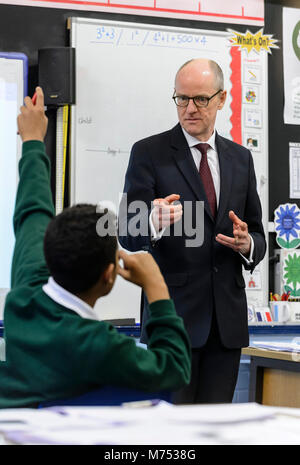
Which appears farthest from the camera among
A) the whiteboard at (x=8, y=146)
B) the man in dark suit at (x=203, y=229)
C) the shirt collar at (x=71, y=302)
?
the whiteboard at (x=8, y=146)

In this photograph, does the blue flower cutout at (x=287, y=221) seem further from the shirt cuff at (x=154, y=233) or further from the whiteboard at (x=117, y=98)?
the shirt cuff at (x=154, y=233)

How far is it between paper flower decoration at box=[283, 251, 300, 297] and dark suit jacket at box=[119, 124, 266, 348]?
1.49 m

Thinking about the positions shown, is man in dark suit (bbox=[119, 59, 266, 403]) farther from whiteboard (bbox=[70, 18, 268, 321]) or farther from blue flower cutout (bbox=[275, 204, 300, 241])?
blue flower cutout (bbox=[275, 204, 300, 241])

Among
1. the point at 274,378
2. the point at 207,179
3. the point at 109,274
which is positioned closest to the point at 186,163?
the point at 207,179

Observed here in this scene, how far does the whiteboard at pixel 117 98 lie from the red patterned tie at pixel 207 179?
1.20 meters

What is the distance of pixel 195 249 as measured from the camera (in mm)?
2113

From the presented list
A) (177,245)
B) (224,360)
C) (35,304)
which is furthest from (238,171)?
(35,304)

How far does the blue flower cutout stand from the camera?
3.69 m

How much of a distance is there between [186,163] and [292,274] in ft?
5.50

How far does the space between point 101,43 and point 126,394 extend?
252cm

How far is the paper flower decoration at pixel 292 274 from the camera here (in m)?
3.65

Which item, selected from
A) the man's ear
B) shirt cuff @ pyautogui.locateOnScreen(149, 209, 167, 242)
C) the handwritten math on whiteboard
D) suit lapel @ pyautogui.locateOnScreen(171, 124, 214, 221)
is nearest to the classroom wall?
the handwritten math on whiteboard

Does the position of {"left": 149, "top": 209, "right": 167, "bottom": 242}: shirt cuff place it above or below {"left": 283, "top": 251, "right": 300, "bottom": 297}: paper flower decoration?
above

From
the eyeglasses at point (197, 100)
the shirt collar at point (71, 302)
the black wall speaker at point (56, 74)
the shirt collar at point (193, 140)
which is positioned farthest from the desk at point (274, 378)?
the shirt collar at point (71, 302)
